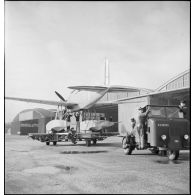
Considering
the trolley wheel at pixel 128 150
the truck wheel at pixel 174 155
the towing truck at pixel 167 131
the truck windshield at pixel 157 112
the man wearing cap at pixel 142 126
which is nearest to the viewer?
the towing truck at pixel 167 131

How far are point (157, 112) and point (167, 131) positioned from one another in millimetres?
1007

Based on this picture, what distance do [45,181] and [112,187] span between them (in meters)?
1.41

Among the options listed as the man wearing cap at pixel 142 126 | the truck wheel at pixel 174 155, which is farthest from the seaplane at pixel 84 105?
the truck wheel at pixel 174 155

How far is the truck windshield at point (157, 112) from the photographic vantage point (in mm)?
8969

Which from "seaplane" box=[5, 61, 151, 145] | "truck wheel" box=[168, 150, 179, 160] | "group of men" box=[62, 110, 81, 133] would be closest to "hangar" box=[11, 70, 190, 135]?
"group of men" box=[62, 110, 81, 133]

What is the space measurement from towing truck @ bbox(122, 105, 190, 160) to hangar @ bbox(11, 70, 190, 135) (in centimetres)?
77

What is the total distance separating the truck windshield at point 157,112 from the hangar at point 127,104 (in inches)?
37.9

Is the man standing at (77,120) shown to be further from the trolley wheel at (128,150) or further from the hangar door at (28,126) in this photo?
the hangar door at (28,126)

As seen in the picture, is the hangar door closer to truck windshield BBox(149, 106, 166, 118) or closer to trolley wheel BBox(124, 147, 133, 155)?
trolley wheel BBox(124, 147, 133, 155)

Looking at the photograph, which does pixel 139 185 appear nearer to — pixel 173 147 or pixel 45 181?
pixel 45 181

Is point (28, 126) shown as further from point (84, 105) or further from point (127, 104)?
point (84, 105)

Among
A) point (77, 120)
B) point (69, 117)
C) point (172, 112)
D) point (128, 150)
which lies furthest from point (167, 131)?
point (69, 117)

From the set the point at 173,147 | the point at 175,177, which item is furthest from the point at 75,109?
the point at 175,177
